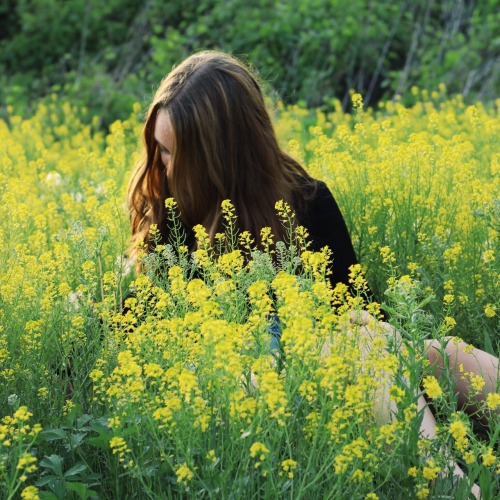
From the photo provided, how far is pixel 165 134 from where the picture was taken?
330cm

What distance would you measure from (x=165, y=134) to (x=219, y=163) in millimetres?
212

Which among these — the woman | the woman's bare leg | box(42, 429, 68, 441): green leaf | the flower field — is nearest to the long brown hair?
the woman

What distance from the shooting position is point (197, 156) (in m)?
3.29

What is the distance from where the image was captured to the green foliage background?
826 cm

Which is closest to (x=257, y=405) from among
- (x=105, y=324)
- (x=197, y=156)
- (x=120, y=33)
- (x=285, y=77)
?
(x=105, y=324)

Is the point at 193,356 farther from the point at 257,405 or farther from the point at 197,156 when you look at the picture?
the point at 197,156

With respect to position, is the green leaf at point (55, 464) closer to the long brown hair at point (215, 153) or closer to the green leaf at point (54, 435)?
the green leaf at point (54, 435)

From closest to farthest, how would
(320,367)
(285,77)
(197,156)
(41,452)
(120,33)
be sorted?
(320,367), (41,452), (197,156), (285,77), (120,33)

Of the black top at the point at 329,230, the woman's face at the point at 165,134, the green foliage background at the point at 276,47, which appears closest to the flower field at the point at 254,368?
the black top at the point at 329,230

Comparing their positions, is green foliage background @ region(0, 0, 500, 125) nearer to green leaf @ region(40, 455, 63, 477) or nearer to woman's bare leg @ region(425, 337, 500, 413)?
woman's bare leg @ region(425, 337, 500, 413)

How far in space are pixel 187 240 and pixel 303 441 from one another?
1.32 meters

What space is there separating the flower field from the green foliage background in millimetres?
4557

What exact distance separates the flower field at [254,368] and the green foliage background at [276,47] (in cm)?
456

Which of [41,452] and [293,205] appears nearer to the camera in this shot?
[41,452]
